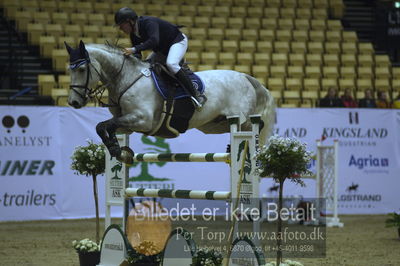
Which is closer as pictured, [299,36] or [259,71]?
[259,71]

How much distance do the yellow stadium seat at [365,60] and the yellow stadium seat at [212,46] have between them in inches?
135

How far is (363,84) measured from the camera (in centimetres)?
1524

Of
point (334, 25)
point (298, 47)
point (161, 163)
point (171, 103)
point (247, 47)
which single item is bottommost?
point (161, 163)

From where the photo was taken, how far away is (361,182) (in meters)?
12.1

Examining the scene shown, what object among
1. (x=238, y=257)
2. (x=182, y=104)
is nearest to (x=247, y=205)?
(x=238, y=257)

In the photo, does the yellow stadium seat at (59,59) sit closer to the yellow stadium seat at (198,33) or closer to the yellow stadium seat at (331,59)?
the yellow stadium seat at (198,33)

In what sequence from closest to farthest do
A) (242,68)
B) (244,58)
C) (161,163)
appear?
(161,163) < (242,68) < (244,58)

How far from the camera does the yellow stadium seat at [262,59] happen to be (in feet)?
49.0

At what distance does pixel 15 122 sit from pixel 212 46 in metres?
5.62

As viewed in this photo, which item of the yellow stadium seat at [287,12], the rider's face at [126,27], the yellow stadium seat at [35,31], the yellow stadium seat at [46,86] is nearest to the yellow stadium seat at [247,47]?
the yellow stadium seat at [287,12]

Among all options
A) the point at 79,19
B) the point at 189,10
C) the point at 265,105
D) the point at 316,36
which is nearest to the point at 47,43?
the point at 79,19

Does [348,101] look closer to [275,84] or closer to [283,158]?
[275,84]

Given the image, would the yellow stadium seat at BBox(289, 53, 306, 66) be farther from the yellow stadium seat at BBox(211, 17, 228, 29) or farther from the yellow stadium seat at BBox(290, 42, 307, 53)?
the yellow stadium seat at BBox(211, 17, 228, 29)

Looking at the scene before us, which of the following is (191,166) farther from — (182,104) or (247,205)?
(247,205)
